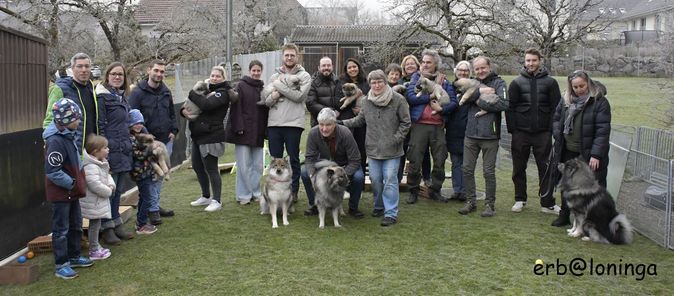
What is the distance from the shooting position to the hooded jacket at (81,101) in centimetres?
446

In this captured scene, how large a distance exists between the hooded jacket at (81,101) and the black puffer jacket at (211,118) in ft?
4.65

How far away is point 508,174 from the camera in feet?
29.8

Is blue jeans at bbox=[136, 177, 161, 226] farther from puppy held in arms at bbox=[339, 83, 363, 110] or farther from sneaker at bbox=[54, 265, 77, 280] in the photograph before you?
puppy held in arms at bbox=[339, 83, 363, 110]

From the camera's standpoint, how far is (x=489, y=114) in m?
5.95

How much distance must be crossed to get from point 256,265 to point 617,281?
294cm

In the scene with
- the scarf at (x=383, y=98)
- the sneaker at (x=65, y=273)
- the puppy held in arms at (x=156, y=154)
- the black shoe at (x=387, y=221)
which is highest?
the scarf at (x=383, y=98)

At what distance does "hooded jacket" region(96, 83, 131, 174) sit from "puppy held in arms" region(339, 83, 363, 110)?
2401 millimetres

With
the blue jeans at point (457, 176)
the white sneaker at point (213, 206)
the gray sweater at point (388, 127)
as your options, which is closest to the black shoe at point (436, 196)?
the blue jeans at point (457, 176)

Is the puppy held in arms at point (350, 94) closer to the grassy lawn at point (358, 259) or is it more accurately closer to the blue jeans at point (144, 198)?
the grassy lawn at point (358, 259)

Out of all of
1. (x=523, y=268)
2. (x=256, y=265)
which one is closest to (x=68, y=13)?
(x=256, y=265)

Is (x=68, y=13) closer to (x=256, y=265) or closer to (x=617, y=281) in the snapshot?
(x=256, y=265)

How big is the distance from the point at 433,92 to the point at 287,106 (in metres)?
1.72

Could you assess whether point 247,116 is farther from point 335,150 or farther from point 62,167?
point 62,167

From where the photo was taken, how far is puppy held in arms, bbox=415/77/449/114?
619 centimetres
